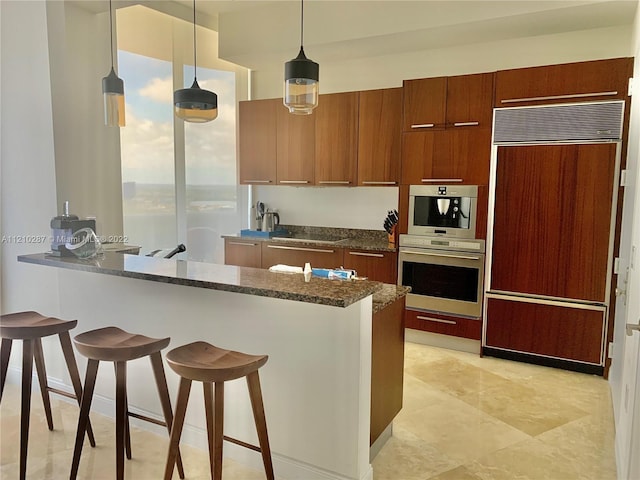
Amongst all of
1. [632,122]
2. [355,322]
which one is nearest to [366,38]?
[632,122]

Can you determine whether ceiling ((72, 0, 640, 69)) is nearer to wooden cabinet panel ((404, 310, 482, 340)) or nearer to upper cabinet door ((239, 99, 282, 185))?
upper cabinet door ((239, 99, 282, 185))

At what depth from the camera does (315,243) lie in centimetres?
452

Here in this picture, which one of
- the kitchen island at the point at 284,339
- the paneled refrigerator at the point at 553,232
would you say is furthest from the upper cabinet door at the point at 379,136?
the kitchen island at the point at 284,339

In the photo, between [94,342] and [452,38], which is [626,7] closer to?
[452,38]

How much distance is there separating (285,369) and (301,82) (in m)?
1.43

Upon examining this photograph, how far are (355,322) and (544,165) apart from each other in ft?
8.05

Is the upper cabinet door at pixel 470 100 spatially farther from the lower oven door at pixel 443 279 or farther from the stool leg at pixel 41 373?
the stool leg at pixel 41 373

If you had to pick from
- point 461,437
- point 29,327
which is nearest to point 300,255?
point 461,437

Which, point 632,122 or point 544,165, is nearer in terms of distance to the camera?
point 632,122

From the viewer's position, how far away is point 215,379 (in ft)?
5.74

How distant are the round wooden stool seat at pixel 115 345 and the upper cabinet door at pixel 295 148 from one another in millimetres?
2899

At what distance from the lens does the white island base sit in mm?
2053

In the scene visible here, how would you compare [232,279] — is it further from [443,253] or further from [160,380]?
[443,253]

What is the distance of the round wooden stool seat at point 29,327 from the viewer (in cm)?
228
